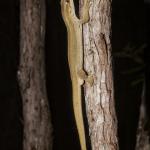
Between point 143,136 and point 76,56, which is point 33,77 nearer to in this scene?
point 143,136

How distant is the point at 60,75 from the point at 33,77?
1.34 m

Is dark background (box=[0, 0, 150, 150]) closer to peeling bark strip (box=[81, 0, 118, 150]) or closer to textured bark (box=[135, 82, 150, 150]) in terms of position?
textured bark (box=[135, 82, 150, 150])

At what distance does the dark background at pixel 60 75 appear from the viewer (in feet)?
18.1

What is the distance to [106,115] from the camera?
2.72 metres

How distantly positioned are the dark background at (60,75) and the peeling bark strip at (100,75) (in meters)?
2.53

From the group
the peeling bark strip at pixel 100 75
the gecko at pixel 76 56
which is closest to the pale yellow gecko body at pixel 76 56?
the gecko at pixel 76 56

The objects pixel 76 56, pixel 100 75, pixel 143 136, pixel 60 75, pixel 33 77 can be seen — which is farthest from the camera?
pixel 60 75

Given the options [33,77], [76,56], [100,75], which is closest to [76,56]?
[76,56]

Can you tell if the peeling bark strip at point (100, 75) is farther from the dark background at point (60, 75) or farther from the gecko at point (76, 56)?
the dark background at point (60, 75)

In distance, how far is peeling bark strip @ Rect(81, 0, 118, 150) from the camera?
269cm

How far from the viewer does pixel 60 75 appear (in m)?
5.81

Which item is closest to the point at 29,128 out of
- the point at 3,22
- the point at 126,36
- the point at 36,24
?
the point at 36,24

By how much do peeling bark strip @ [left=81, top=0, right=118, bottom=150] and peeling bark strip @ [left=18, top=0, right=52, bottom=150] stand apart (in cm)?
179

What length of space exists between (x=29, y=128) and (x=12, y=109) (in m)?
1.16
